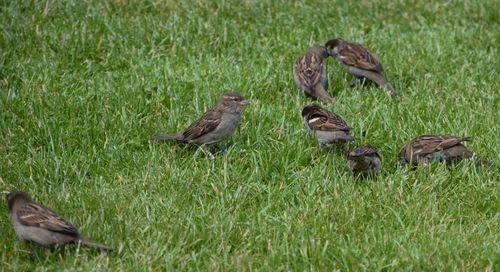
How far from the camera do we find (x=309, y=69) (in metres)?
10.1

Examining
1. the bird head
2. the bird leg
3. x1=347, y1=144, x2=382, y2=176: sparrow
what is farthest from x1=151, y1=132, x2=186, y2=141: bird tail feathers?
the bird head

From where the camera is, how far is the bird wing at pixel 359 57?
1034 cm

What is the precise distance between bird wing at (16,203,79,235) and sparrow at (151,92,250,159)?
6.92 feet

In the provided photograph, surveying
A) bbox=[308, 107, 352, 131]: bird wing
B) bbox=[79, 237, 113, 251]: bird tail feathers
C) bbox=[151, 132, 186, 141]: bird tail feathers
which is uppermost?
bbox=[79, 237, 113, 251]: bird tail feathers

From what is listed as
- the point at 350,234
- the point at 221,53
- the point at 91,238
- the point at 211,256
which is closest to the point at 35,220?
the point at 91,238

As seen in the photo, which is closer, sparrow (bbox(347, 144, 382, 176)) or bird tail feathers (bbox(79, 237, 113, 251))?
bird tail feathers (bbox(79, 237, 113, 251))

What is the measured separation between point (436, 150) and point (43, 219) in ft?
11.5

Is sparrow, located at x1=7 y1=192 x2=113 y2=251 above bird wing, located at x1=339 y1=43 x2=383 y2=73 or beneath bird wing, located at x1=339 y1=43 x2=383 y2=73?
above

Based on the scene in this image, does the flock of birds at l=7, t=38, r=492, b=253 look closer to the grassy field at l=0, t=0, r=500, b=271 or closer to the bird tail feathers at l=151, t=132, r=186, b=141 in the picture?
the bird tail feathers at l=151, t=132, r=186, b=141

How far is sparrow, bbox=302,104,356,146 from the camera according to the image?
8.42m

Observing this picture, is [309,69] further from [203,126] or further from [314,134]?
[203,126]

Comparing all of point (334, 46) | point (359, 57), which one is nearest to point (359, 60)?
point (359, 57)

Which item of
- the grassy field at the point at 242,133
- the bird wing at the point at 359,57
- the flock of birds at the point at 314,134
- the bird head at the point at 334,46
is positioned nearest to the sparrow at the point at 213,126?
the flock of birds at the point at 314,134

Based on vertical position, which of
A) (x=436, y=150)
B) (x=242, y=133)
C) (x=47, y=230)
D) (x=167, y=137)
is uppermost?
(x=47, y=230)
